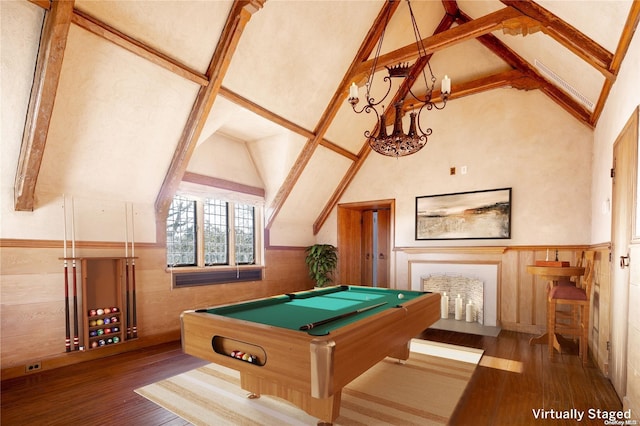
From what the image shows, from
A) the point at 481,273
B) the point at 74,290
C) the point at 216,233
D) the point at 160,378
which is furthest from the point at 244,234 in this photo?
the point at 481,273

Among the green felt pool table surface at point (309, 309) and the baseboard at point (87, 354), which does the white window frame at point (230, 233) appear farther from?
the green felt pool table surface at point (309, 309)

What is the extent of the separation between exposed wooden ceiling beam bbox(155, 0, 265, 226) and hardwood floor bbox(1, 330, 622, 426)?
173cm

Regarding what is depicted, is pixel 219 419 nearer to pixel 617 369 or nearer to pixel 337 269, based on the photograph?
pixel 617 369

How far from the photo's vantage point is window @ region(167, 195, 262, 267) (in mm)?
4754

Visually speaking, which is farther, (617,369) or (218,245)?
(218,245)

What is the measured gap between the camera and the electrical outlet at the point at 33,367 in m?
3.17

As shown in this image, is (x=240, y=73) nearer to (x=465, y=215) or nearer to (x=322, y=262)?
(x=322, y=262)

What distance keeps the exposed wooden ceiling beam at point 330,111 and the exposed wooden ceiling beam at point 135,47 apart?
1.95m

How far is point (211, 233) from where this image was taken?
516 centimetres

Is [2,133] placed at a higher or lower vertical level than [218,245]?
higher

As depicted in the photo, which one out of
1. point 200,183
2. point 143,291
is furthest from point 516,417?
point 200,183

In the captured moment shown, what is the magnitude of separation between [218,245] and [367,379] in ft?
10.7

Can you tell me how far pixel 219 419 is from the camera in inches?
88.6

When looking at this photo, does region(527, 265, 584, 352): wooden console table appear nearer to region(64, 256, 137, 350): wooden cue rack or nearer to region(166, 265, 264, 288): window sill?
region(166, 265, 264, 288): window sill
